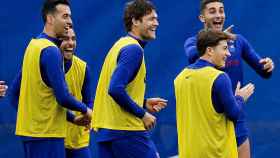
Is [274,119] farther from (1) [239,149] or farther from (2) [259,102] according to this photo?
(1) [239,149]

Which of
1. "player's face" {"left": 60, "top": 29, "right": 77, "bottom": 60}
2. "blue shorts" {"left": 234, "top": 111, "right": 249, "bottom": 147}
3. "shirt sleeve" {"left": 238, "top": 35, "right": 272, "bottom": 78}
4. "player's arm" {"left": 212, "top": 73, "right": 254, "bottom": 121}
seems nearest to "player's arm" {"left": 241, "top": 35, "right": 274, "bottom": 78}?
"shirt sleeve" {"left": 238, "top": 35, "right": 272, "bottom": 78}

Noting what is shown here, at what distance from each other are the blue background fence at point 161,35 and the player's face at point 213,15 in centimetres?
110

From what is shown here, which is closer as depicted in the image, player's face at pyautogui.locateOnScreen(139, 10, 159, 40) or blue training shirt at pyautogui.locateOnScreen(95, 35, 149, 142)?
blue training shirt at pyautogui.locateOnScreen(95, 35, 149, 142)

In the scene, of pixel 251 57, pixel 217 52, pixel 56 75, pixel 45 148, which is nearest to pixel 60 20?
pixel 56 75

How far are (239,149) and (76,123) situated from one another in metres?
1.12

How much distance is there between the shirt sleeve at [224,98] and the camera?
16.7ft

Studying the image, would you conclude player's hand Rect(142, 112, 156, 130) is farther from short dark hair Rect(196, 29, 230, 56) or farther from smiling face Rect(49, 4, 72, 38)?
smiling face Rect(49, 4, 72, 38)

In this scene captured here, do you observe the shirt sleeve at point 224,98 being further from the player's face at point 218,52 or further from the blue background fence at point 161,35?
the blue background fence at point 161,35

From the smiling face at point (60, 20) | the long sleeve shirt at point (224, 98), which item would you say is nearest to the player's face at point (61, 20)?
the smiling face at point (60, 20)

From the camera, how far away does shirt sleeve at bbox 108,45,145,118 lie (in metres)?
5.42

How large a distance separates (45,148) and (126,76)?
2.19 ft

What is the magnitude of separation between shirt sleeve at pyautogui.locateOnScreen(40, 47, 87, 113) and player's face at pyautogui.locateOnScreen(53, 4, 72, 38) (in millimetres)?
242

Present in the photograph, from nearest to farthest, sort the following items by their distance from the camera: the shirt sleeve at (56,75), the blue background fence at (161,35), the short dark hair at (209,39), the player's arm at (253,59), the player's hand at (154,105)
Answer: the short dark hair at (209,39), the shirt sleeve at (56,75), the player's hand at (154,105), the player's arm at (253,59), the blue background fence at (161,35)

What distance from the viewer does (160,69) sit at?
7457 millimetres
